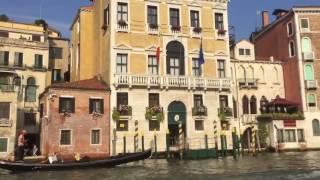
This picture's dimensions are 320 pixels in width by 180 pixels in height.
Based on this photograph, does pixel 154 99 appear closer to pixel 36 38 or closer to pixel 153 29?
pixel 153 29

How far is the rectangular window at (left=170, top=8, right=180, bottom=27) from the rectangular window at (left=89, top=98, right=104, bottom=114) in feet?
26.8

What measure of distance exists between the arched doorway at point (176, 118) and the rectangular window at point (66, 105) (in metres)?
6.83

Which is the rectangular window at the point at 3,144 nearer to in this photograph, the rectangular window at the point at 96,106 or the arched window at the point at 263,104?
the rectangular window at the point at 96,106

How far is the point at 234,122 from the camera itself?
3350 cm

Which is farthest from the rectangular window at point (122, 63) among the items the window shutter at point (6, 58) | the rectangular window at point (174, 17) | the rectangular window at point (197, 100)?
the window shutter at point (6, 58)

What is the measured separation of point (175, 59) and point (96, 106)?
6933 mm

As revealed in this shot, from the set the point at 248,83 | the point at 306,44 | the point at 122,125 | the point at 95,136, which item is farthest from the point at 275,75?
the point at 95,136

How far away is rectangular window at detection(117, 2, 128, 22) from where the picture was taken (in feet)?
101

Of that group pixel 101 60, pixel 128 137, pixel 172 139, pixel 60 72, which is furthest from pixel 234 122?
pixel 60 72

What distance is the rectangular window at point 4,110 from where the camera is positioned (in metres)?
28.6

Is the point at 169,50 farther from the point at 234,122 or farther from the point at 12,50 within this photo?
the point at 12,50

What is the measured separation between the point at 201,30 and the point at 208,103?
218 inches

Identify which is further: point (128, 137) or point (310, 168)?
point (128, 137)

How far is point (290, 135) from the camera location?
34125mm
